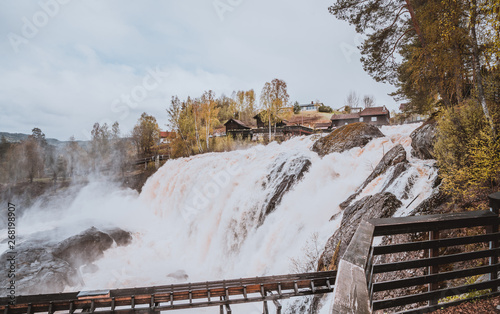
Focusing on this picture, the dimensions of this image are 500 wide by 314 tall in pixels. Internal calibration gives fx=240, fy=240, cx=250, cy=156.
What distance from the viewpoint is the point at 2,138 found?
75.9 ft

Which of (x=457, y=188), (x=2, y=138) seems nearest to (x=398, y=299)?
(x=457, y=188)

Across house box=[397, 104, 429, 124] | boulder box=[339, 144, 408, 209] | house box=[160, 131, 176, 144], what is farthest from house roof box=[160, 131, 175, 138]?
boulder box=[339, 144, 408, 209]

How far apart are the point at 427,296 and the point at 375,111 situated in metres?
23.8

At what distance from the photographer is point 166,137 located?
1037 inches

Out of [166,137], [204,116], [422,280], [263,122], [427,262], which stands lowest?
[422,280]

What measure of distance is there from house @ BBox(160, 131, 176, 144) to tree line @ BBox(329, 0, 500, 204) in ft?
64.1

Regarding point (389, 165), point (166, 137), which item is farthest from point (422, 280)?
point (166, 137)

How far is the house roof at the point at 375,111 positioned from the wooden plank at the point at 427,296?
22588mm

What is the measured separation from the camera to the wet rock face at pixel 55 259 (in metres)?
10.6

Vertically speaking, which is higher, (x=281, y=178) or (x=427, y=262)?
(x=427, y=262)

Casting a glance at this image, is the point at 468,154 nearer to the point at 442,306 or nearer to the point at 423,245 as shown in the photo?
the point at 442,306

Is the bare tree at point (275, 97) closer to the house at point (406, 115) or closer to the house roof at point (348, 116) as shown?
the house roof at point (348, 116)

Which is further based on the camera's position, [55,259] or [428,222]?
[55,259]

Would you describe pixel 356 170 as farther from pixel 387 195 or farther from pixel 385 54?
pixel 385 54
